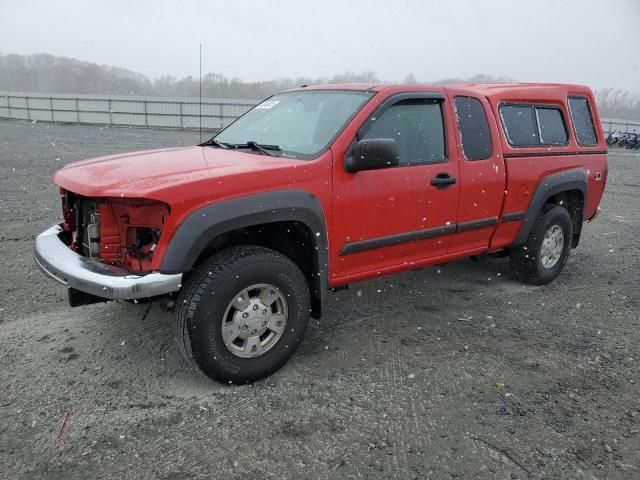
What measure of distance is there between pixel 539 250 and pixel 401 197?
2.09 meters

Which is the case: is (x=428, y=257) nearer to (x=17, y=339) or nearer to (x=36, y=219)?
(x=17, y=339)

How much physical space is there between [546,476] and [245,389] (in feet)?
5.51

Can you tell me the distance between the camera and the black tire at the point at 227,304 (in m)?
2.87

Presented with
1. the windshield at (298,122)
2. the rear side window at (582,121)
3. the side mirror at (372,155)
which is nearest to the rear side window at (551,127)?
the rear side window at (582,121)

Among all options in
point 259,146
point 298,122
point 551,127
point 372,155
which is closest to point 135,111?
point 551,127

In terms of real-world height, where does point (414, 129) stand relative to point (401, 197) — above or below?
above

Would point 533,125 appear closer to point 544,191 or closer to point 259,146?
point 544,191

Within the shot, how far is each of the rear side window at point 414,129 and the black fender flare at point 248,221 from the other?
761 mm

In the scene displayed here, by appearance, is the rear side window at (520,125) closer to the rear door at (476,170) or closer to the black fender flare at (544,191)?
the rear door at (476,170)

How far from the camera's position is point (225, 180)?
2.90m

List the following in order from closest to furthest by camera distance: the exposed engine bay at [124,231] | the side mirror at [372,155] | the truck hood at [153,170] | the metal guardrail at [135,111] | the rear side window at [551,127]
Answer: the truck hood at [153,170] < the exposed engine bay at [124,231] < the side mirror at [372,155] < the rear side window at [551,127] < the metal guardrail at [135,111]

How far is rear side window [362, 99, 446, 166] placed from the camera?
3.69 m

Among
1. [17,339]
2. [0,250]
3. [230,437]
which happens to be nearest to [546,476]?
[230,437]

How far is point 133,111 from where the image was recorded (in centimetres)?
2930
